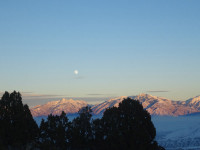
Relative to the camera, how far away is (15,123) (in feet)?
207

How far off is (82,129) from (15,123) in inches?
616

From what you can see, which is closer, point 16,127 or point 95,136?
point 16,127

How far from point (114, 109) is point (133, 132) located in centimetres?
747

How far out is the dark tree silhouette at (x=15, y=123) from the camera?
202ft

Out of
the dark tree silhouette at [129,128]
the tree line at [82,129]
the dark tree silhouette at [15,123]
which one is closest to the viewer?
the dark tree silhouette at [15,123]

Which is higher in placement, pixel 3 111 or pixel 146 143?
pixel 3 111

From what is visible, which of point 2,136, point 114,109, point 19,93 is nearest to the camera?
point 2,136

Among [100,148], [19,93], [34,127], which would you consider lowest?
[100,148]

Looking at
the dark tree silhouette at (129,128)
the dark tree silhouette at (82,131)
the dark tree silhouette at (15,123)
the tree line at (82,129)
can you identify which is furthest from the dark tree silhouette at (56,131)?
the dark tree silhouette at (129,128)

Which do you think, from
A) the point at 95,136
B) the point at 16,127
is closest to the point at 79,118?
the point at 95,136

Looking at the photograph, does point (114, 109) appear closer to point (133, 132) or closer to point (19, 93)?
point (133, 132)

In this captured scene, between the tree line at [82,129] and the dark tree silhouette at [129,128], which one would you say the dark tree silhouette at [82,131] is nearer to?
the tree line at [82,129]

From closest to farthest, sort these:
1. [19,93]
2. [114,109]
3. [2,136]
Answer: [2,136] → [19,93] → [114,109]

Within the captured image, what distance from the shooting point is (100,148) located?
2667 inches
